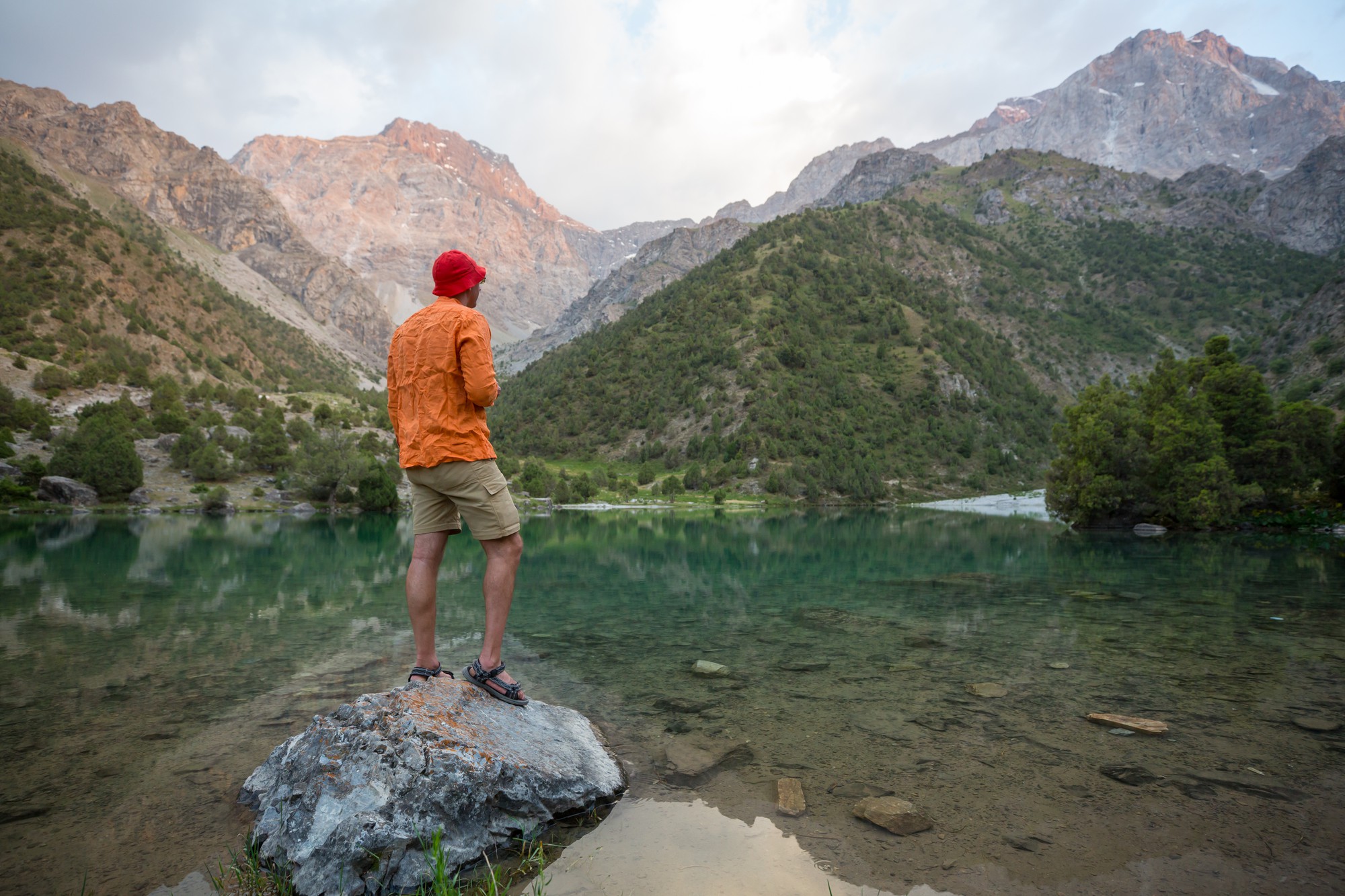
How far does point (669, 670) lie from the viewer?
895 centimetres

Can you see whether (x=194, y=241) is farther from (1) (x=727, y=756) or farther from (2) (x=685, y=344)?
(1) (x=727, y=756)

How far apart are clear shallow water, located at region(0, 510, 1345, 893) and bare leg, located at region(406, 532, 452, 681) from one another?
1636mm

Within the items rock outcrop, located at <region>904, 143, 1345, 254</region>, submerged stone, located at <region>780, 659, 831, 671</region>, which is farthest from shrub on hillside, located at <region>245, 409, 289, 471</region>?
rock outcrop, located at <region>904, 143, 1345, 254</region>

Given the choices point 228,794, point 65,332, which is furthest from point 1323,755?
point 65,332

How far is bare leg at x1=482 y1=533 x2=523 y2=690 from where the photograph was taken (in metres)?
5.39

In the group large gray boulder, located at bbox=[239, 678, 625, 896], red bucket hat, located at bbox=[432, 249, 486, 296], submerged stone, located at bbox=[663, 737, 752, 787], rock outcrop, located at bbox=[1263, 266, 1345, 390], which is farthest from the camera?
rock outcrop, located at bbox=[1263, 266, 1345, 390]

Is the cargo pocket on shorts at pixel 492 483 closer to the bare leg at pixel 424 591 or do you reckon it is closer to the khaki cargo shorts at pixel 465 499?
the khaki cargo shorts at pixel 465 499

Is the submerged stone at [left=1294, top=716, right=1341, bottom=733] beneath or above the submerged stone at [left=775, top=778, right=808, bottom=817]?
beneath

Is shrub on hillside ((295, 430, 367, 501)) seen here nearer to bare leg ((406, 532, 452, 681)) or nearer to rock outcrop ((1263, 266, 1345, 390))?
bare leg ((406, 532, 452, 681))

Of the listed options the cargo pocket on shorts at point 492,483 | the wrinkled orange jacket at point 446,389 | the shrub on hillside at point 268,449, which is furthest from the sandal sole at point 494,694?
the shrub on hillside at point 268,449

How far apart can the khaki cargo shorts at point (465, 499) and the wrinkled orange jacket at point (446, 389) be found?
0.30ft

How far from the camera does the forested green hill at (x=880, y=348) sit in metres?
88.2

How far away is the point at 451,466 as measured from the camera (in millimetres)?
5320

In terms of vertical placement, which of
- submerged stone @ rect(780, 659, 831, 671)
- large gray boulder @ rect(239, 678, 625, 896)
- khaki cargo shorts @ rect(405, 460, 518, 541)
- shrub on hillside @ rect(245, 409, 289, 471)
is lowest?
submerged stone @ rect(780, 659, 831, 671)
